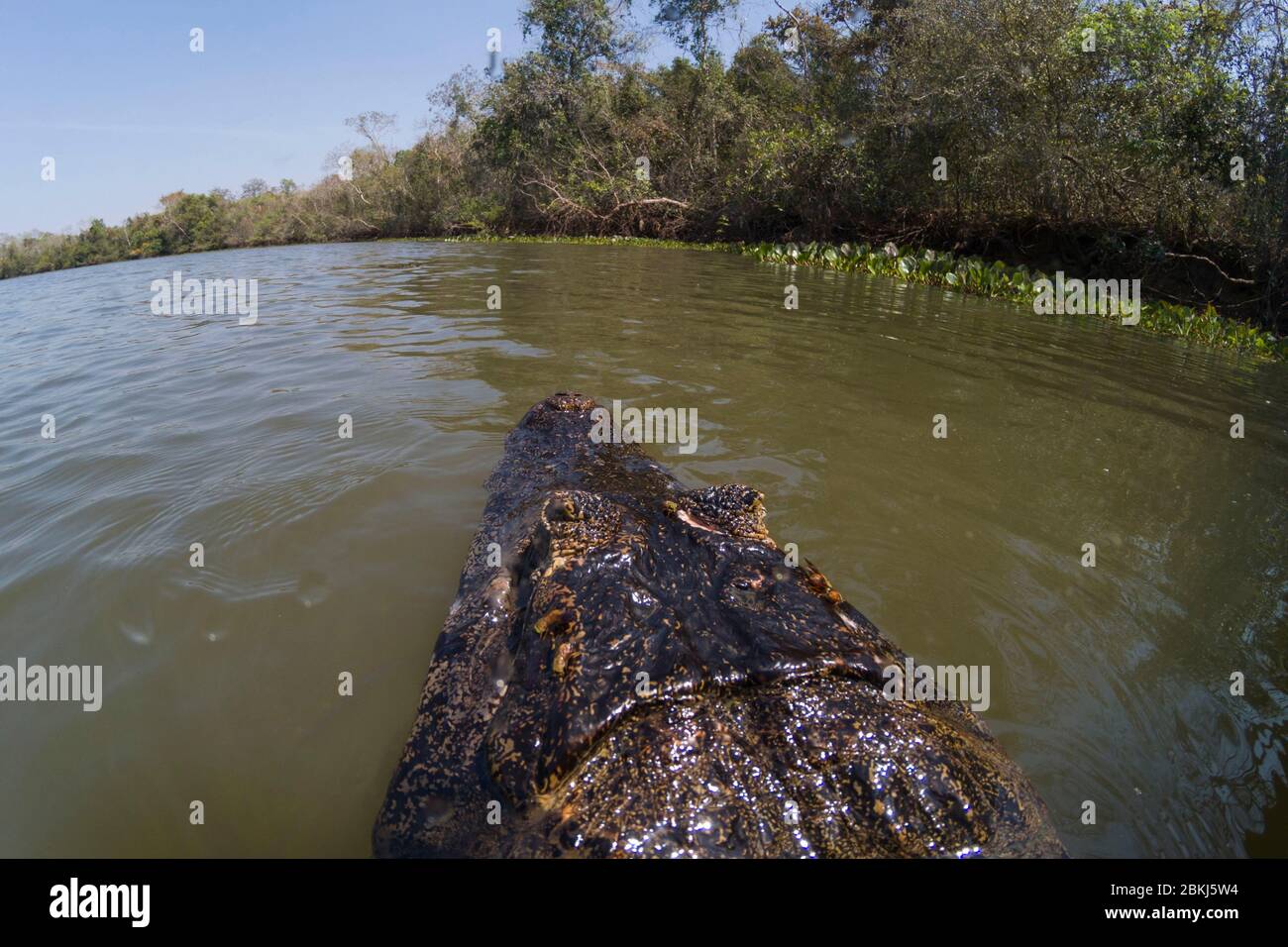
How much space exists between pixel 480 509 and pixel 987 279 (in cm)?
1004

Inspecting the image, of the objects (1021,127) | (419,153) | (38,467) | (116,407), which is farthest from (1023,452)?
(419,153)

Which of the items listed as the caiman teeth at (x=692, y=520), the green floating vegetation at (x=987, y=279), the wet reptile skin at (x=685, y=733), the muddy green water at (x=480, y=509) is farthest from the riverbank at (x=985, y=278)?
the wet reptile skin at (x=685, y=733)

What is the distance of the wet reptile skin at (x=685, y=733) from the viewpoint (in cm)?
138

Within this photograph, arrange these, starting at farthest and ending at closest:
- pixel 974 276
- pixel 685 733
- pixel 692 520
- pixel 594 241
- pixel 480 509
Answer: pixel 594 241 → pixel 974 276 → pixel 480 509 → pixel 692 520 → pixel 685 733

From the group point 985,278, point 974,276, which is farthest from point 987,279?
point 974,276

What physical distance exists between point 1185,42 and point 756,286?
24.1 feet

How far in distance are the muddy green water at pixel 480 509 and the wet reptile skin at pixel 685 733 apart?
535 mm

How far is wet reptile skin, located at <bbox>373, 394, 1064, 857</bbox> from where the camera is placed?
1.38 m

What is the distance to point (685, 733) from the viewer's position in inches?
58.9

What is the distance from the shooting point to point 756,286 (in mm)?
11117

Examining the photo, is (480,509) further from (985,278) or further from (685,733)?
(985,278)

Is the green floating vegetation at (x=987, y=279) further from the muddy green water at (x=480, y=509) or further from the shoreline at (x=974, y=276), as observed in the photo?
the muddy green water at (x=480, y=509)

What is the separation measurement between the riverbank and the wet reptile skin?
870 cm

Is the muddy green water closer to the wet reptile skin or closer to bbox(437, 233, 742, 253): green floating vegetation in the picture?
the wet reptile skin
